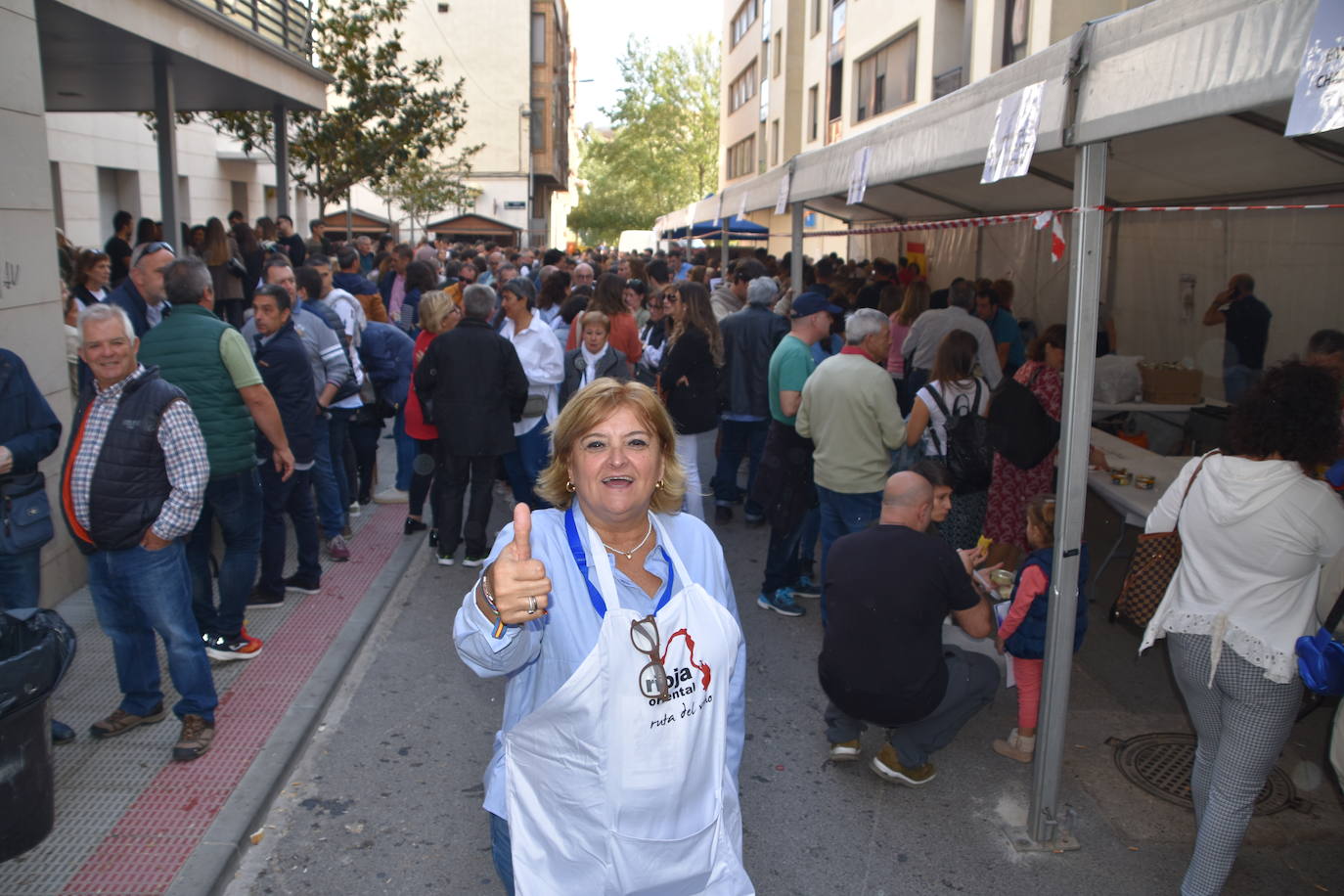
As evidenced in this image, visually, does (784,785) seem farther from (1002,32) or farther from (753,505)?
(1002,32)

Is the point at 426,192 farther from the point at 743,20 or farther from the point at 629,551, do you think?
the point at 629,551

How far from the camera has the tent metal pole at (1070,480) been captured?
3.73 m

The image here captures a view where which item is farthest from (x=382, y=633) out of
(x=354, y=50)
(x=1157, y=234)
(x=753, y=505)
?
(x=354, y=50)

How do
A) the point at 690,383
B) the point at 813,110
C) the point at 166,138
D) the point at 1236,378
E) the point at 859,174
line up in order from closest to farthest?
the point at 859,174, the point at 690,383, the point at 1236,378, the point at 166,138, the point at 813,110

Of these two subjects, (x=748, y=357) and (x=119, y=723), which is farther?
(x=748, y=357)

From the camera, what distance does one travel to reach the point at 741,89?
144 ft

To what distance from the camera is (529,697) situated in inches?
89.4

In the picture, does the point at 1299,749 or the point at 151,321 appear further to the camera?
the point at 151,321

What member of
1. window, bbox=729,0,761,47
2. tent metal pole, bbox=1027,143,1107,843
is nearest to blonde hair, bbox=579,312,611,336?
tent metal pole, bbox=1027,143,1107,843

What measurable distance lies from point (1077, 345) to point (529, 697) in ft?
8.33

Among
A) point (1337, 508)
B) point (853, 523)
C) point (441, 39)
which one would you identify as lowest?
point (853, 523)

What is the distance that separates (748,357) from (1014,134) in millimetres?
3896

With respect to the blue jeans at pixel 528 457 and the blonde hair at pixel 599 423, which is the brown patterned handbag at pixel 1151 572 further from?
the blue jeans at pixel 528 457

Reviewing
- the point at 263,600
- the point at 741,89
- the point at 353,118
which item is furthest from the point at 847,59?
the point at 263,600
